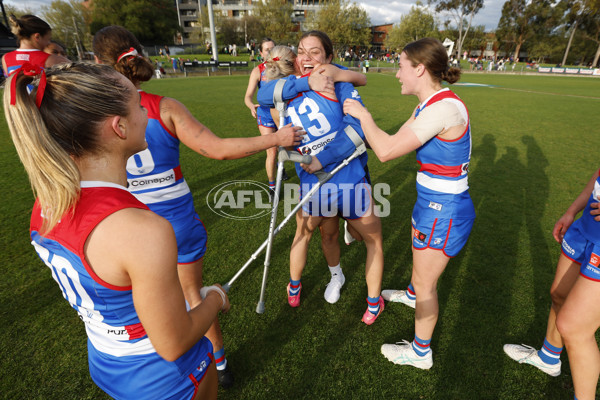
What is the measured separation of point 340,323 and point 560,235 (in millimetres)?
2251

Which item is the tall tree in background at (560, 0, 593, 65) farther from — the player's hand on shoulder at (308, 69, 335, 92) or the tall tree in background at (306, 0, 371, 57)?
the player's hand on shoulder at (308, 69, 335, 92)

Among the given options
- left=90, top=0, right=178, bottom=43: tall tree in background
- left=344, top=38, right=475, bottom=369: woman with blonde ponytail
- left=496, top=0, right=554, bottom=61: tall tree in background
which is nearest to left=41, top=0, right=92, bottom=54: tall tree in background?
left=90, top=0, right=178, bottom=43: tall tree in background

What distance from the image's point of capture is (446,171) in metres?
2.26

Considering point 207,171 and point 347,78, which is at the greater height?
point 347,78

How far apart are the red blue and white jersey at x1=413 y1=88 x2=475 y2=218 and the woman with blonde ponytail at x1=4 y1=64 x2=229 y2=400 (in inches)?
74.5

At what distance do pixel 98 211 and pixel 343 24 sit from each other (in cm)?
6686

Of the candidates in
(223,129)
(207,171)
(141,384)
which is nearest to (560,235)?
(141,384)

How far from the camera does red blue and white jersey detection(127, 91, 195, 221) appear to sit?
6.49ft

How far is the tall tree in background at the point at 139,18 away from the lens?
5138 centimetres

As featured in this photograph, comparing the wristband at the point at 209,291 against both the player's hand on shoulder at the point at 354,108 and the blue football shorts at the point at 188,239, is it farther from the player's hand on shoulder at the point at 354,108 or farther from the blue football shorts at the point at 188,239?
the player's hand on shoulder at the point at 354,108

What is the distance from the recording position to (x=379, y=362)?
2799mm

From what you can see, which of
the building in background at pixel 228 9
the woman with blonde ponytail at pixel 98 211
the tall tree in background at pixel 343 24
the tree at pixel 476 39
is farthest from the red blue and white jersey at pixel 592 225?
the building in background at pixel 228 9

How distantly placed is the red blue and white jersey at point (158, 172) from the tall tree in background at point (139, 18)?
61.6 m

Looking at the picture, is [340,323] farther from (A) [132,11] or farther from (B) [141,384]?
(A) [132,11]
